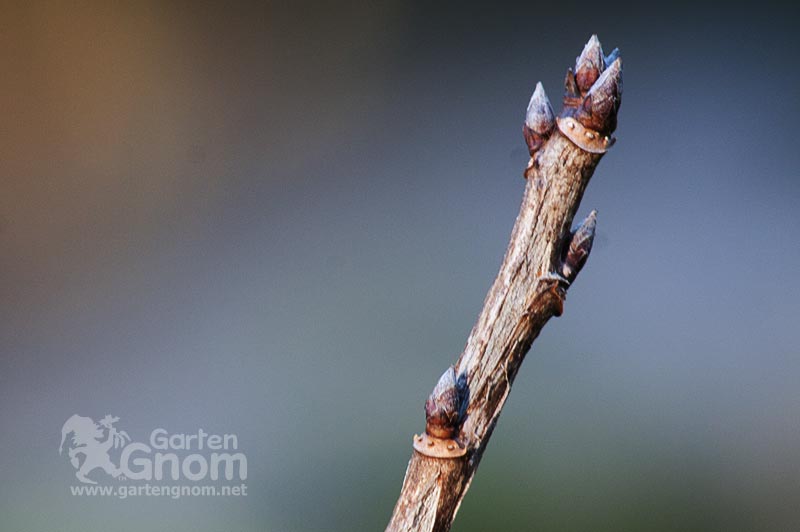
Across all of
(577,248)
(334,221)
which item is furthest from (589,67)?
(334,221)

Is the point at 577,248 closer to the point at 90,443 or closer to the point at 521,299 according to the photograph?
the point at 521,299

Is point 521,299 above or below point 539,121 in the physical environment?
below

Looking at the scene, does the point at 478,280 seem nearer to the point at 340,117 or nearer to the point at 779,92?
the point at 340,117

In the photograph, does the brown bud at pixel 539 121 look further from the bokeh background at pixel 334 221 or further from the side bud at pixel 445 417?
the bokeh background at pixel 334 221

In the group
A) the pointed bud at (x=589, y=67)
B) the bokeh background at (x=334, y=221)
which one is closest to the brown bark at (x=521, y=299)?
the pointed bud at (x=589, y=67)

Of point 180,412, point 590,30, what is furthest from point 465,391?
point 590,30

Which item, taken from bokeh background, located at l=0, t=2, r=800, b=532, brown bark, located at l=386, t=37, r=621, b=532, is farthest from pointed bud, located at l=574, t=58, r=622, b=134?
bokeh background, located at l=0, t=2, r=800, b=532

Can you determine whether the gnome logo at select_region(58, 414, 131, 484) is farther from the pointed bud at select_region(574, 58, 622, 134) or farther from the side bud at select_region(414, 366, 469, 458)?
the pointed bud at select_region(574, 58, 622, 134)
